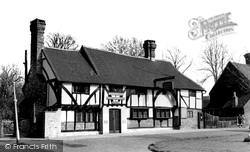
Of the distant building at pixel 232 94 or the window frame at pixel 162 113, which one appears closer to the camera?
the window frame at pixel 162 113

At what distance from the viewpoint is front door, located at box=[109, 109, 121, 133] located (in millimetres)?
26359

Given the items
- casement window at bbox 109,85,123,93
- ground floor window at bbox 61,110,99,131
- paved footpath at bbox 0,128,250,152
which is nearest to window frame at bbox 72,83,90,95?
ground floor window at bbox 61,110,99,131

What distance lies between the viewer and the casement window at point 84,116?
24.5m

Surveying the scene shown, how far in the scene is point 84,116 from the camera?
2492 cm

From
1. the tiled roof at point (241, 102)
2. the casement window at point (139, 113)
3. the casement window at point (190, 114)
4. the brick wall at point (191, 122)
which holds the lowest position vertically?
the brick wall at point (191, 122)

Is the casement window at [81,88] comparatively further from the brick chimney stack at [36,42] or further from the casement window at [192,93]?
the casement window at [192,93]

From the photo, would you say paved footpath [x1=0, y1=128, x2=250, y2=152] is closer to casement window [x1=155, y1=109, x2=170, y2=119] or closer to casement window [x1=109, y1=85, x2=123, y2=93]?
casement window [x1=109, y1=85, x2=123, y2=93]

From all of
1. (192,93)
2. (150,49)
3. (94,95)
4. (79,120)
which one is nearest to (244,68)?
(192,93)

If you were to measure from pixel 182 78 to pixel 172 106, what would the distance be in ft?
12.9

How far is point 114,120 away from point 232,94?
67.7 ft

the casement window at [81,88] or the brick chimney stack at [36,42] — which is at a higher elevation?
the brick chimney stack at [36,42]

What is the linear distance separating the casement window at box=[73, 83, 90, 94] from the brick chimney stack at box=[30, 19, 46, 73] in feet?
11.0

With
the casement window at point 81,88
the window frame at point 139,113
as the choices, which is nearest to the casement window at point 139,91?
the window frame at point 139,113

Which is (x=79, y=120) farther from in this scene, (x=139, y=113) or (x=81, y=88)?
(x=139, y=113)
